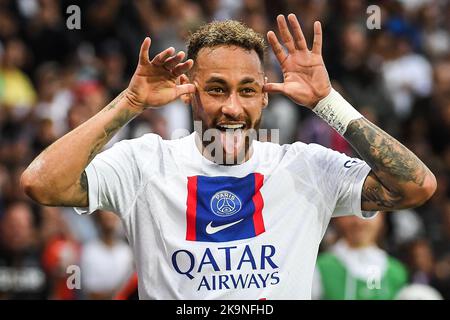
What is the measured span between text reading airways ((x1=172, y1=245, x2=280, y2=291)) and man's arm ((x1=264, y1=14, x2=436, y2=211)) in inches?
22.7

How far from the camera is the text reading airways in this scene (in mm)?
4508

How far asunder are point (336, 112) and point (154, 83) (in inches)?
34.4

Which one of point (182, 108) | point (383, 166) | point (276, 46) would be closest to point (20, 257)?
point (182, 108)

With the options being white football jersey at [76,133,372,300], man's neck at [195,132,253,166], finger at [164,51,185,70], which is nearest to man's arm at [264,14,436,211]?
white football jersey at [76,133,372,300]

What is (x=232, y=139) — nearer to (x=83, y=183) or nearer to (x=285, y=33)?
(x=285, y=33)

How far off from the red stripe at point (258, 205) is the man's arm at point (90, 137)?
530 millimetres

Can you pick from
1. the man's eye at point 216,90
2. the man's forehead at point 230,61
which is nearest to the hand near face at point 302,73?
the man's forehead at point 230,61

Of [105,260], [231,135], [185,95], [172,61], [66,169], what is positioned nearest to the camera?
[66,169]

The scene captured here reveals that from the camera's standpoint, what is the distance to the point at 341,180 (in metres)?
4.74

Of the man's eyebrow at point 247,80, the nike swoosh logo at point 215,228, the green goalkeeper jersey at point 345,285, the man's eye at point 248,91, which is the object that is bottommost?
the green goalkeeper jersey at point 345,285

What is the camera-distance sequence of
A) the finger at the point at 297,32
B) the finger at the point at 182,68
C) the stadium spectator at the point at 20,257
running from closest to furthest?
1. the finger at the point at 182,68
2. the finger at the point at 297,32
3. the stadium spectator at the point at 20,257

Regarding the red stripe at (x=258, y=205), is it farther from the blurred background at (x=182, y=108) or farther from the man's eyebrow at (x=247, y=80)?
the blurred background at (x=182, y=108)

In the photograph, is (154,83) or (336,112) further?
(336,112)

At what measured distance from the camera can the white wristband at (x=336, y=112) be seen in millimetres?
4719
